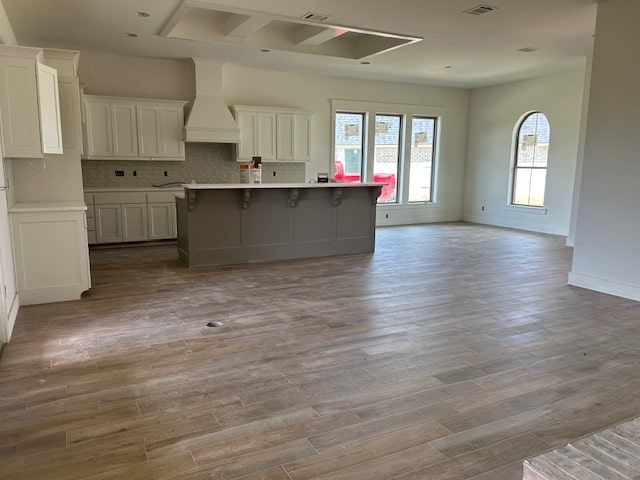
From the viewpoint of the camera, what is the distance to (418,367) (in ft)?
9.98

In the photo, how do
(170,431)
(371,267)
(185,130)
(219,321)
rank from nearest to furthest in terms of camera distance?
1. (170,431)
2. (219,321)
3. (371,267)
4. (185,130)

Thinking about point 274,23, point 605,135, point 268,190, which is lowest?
point 268,190

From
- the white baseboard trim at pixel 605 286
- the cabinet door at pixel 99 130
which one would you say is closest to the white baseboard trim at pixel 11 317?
the cabinet door at pixel 99 130

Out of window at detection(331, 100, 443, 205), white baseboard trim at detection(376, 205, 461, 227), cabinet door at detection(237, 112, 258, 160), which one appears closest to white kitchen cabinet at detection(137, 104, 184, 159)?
cabinet door at detection(237, 112, 258, 160)

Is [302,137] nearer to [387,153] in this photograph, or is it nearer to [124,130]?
[387,153]

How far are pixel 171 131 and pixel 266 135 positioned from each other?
1612 millimetres

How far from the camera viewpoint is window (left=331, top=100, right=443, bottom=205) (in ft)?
31.2

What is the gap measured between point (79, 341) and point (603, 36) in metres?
5.49

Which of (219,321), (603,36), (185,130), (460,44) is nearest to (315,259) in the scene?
(219,321)

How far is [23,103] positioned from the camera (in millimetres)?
3865

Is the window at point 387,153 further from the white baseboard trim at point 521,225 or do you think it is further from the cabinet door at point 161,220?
the cabinet door at point 161,220

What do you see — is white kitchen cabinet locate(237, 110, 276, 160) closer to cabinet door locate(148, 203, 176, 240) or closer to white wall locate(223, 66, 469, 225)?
white wall locate(223, 66, 469, 225)

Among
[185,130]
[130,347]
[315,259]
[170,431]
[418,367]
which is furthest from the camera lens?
[185,130]

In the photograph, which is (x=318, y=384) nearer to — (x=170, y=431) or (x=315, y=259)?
(x=170, y=431)
